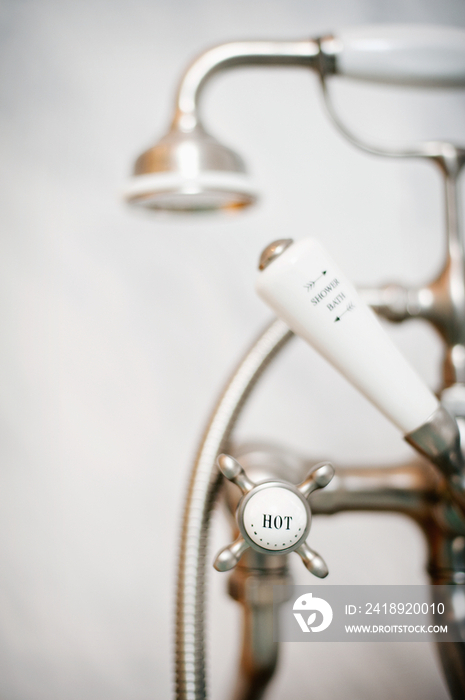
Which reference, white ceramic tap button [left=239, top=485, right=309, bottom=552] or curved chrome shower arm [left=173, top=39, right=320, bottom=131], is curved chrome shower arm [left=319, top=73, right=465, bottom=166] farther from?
white ceramic tap button [left=239, top=485, right=309, bottom=552]

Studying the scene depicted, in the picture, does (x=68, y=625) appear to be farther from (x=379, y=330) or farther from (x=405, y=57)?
(x=405, y=57)

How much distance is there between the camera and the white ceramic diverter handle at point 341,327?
283mm

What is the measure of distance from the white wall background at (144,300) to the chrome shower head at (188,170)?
0.28 meters

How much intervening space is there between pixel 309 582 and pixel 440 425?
14.6 inches

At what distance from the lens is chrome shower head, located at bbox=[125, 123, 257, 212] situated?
0.39m

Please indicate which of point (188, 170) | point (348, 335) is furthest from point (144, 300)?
point (348, 335)

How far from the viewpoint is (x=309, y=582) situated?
2.04ft

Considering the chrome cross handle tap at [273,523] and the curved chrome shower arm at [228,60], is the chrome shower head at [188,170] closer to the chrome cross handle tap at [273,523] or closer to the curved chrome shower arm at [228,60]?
the curved chrome shower arm at [228,60]

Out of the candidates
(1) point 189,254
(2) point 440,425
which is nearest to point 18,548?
(1) point 189,254

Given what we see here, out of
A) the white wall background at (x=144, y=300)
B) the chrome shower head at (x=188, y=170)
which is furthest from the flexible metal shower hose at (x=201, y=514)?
the white wall background at (x=144, y=300)

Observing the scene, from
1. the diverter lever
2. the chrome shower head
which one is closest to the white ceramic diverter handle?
→ the diverter lever

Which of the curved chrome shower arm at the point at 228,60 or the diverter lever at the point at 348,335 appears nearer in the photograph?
the diverter lever at the point at 348,335

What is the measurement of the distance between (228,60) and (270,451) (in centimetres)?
33

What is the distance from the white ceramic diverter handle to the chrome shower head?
130mm
